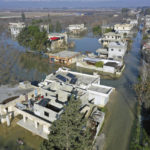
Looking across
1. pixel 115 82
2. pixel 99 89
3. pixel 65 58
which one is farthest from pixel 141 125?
pixel 65 58

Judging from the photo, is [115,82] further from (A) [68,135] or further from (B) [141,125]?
(A) [68,135]

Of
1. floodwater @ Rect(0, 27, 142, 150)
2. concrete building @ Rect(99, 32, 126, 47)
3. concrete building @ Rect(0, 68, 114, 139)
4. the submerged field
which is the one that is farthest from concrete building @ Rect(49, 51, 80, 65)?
the submerged field

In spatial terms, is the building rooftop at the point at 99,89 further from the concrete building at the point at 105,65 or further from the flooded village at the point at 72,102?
the concrete building at the point at 105,65

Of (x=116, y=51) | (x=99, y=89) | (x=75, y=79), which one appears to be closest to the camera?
(x=99, y=89)

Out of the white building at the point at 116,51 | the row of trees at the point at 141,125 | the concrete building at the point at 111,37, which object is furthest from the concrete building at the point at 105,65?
the concrete building at the point at 111,37

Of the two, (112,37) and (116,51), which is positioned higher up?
(112,37)

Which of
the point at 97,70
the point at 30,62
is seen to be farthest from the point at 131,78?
the point at 30,62

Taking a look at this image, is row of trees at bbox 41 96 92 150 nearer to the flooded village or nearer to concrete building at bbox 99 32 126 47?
the flooded village

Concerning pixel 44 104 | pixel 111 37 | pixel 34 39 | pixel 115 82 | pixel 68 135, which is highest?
pixel 34 39
